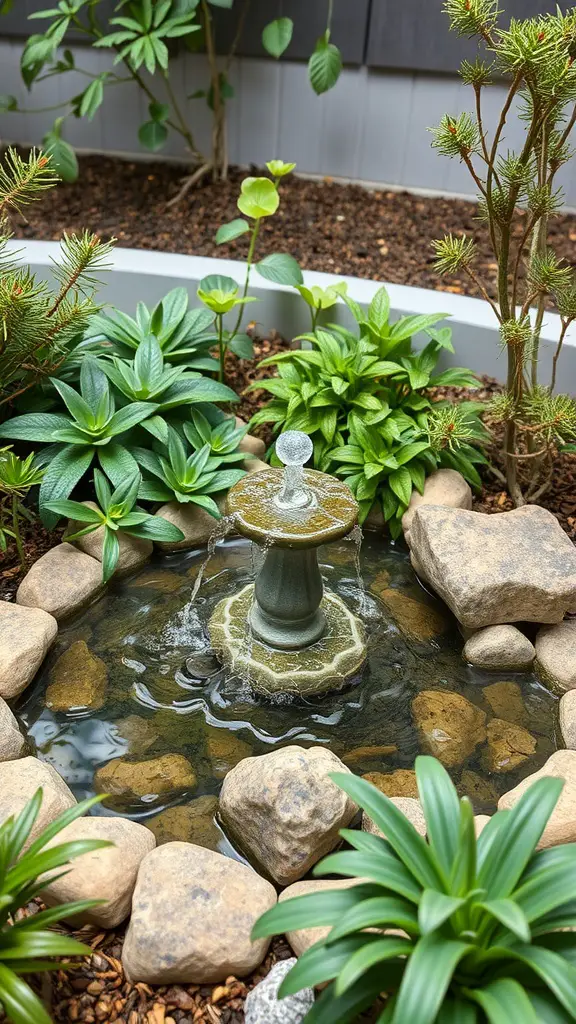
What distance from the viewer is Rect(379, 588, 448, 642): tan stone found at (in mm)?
3168

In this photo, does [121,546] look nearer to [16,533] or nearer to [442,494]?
[16,533]

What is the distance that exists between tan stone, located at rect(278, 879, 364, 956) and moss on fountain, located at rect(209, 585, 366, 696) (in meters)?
0.80

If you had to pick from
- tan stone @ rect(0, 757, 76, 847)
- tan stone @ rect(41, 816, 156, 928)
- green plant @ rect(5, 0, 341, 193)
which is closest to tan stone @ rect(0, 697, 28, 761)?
tan stone @ rect(0, 757, 76, 847)

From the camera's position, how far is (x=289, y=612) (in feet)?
9.46

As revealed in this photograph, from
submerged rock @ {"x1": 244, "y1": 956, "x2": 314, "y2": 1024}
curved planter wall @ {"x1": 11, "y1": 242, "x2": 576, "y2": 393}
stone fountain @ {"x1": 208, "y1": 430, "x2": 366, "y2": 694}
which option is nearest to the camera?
submerged rock @ {"x1": 244, "y1": 956, "x2": 314, "y2": 1024}

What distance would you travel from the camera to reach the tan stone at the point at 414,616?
10.4 ft

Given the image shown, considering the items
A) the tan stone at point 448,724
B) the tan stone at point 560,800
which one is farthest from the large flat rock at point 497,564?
the tan stone at point 560,800

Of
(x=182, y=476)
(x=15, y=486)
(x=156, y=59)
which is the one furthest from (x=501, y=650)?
(x=156, y=59)

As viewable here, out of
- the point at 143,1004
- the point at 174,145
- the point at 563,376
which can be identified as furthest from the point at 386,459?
the point at 174,145

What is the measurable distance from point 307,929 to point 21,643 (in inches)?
52.3

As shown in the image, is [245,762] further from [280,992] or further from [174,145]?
[174,145]

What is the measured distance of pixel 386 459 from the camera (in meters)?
3.48

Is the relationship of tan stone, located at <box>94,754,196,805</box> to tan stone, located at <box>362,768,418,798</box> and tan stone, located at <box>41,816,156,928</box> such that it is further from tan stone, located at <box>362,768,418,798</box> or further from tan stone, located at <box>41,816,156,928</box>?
tan stone, located at <box>362,768,418,798</box>

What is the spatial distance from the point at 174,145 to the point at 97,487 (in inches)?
129
